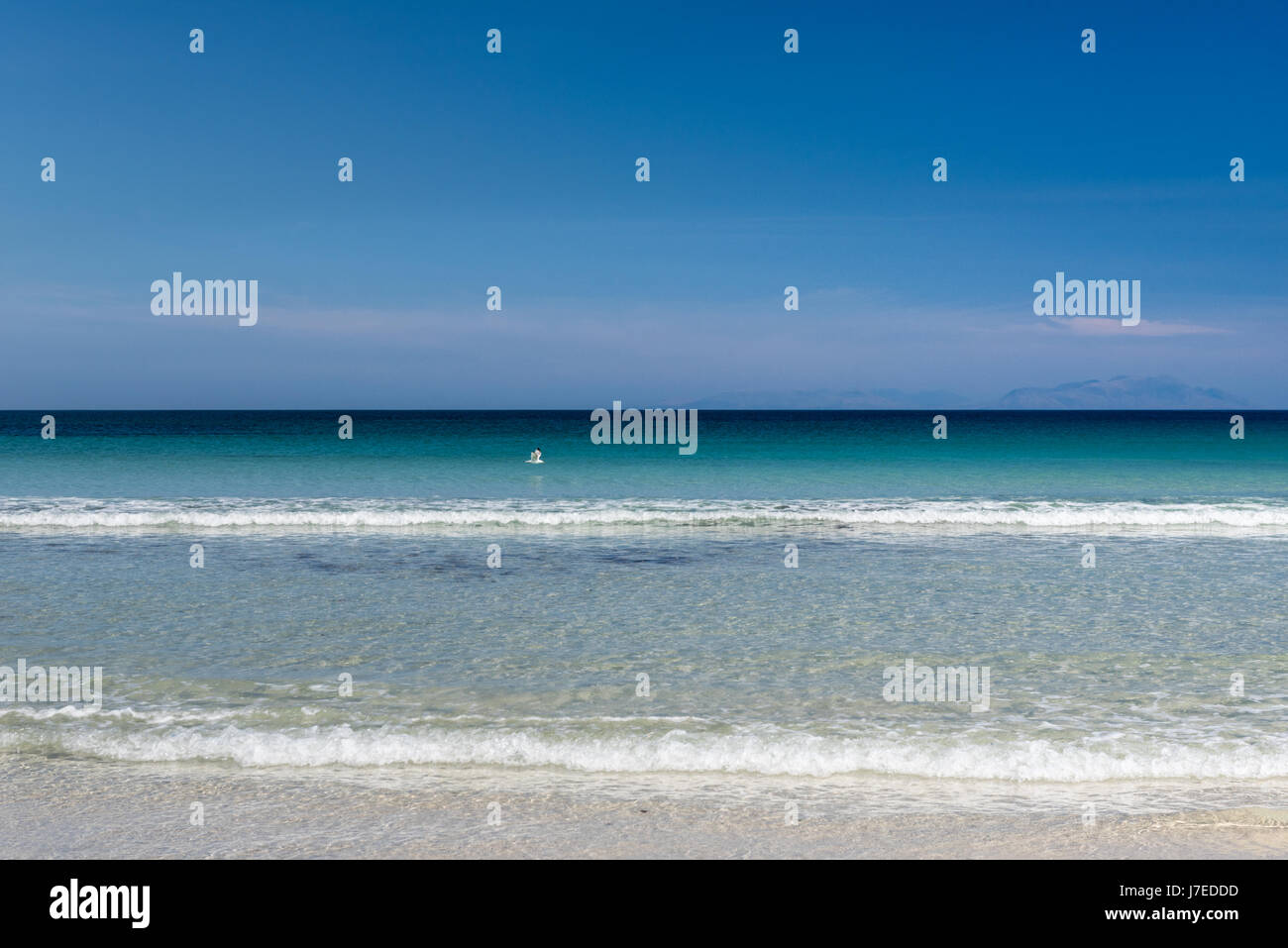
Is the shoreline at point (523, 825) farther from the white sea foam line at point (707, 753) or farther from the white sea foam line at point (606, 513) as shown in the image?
the white sea foam line at point (606, 513)

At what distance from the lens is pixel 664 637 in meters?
10.3

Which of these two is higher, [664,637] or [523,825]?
[664,637]

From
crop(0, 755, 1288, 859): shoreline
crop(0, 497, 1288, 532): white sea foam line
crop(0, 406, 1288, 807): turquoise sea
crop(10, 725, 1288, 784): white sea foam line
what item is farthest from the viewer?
crop(0, 497, 1288, 532): white sea foam line

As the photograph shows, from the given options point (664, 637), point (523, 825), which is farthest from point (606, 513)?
point (523, 825)

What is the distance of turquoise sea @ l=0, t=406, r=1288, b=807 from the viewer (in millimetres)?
6824

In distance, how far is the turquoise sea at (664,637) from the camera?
269 inches

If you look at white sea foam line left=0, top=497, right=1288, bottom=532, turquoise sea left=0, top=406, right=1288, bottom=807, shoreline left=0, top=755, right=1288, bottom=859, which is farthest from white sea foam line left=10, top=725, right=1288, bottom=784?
white sea foam line left=0, top=497, right=1288, bottom=532

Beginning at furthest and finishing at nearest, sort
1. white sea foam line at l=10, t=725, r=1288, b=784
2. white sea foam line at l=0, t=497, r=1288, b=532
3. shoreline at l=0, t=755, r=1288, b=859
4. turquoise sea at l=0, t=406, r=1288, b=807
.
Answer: white sea foam line at l=0, t=497, r=1288, b=532, turquoise sea at l=0, t=406, r=1288, b=807, white sea foam line at l=10, t=725, r=1288, b=784, shoreline at l=0, t=755, r=1288, b=859

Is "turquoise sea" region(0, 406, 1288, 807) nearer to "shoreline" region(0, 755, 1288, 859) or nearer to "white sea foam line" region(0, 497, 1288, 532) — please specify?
"white sea foam line" region(0, 497, 1288, 532)

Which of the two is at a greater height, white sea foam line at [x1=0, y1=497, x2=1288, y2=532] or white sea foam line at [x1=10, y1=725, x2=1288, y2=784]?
white sea foam line at [x1=0, y1=497, x2=1288, y2=532]

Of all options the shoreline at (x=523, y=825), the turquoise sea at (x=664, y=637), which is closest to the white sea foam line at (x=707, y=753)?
the turquoise sea at (x=664, y=637)

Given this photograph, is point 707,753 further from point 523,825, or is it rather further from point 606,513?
point 606,513

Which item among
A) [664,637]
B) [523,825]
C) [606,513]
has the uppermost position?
[606,513]
